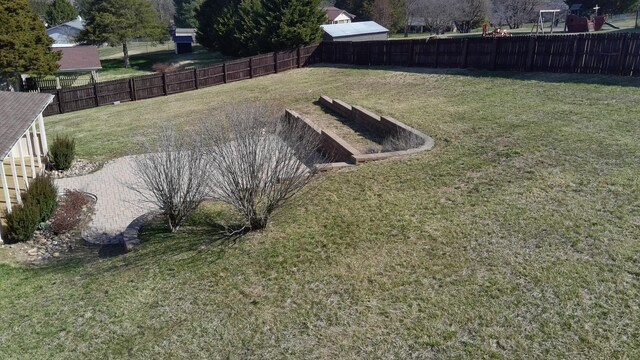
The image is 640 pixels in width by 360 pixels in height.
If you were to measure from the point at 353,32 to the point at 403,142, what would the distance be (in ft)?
86.2

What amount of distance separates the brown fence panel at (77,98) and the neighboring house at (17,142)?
27.9 feet

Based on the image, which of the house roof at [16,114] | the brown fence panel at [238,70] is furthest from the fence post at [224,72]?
the house roof at [16,114]

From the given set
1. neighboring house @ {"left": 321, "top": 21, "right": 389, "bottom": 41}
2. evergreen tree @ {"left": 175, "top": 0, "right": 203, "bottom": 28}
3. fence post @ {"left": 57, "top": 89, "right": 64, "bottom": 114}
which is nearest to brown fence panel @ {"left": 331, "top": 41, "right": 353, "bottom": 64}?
neighboring house @ {"left": 321, "top": 21, "right": 389, "bottom": 41}

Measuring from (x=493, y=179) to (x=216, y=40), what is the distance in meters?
36.2

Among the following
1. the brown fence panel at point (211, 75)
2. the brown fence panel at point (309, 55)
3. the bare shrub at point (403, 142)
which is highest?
the brown fence panel at point (309, 55)

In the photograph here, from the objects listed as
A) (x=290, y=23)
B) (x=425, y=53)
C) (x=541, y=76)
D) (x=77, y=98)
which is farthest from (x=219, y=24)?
(x=541, y=76)

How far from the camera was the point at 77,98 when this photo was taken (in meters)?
24.2

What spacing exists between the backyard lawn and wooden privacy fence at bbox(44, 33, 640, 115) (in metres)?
6.00

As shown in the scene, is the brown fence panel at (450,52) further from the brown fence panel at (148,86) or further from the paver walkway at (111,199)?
the brown fence panel at (148,86)

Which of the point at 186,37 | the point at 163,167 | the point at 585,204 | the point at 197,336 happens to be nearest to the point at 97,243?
the point at 163,167

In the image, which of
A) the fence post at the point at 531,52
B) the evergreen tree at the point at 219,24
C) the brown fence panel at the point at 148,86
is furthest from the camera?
the evergreen tree at the point at 219,24

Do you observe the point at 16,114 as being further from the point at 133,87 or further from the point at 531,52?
the point at 531,52

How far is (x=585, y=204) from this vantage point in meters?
7.64

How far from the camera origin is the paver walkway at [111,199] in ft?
35.5
